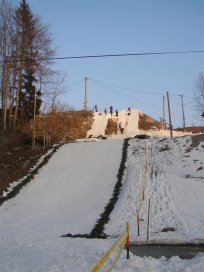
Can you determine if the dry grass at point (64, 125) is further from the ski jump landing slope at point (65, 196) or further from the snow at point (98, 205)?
the ski jump landing slope at point (65, 196)

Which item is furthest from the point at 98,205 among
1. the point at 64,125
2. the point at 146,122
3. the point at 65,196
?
the point at 146,122

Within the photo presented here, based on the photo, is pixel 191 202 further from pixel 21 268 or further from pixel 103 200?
pixel 21 268

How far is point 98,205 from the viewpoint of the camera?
2041 cm

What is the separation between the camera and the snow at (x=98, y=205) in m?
11.3

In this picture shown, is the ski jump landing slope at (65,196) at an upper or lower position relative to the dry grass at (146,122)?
lower

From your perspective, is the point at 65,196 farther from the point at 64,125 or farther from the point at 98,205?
the point at 64,125

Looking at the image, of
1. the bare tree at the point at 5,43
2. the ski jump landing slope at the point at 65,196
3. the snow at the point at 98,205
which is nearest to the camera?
the snow at the point at 98,205

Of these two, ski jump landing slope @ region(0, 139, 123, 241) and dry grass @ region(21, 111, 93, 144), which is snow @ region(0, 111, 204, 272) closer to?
ski jump landing slope @ region(0, 139, 123, 241)

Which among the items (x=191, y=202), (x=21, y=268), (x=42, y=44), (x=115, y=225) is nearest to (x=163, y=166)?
(x=191, y=202)

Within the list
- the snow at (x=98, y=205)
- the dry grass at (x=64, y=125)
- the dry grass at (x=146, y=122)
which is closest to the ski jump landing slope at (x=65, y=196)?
the snow at (x=98, y=205)

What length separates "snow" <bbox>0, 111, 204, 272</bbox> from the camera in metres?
11.3

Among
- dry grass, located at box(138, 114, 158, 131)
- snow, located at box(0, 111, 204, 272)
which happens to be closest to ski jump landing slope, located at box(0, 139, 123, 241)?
snow, located at box(0, 111, 204, 272)

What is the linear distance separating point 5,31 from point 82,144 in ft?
47.1

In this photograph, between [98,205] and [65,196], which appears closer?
[98,205]
